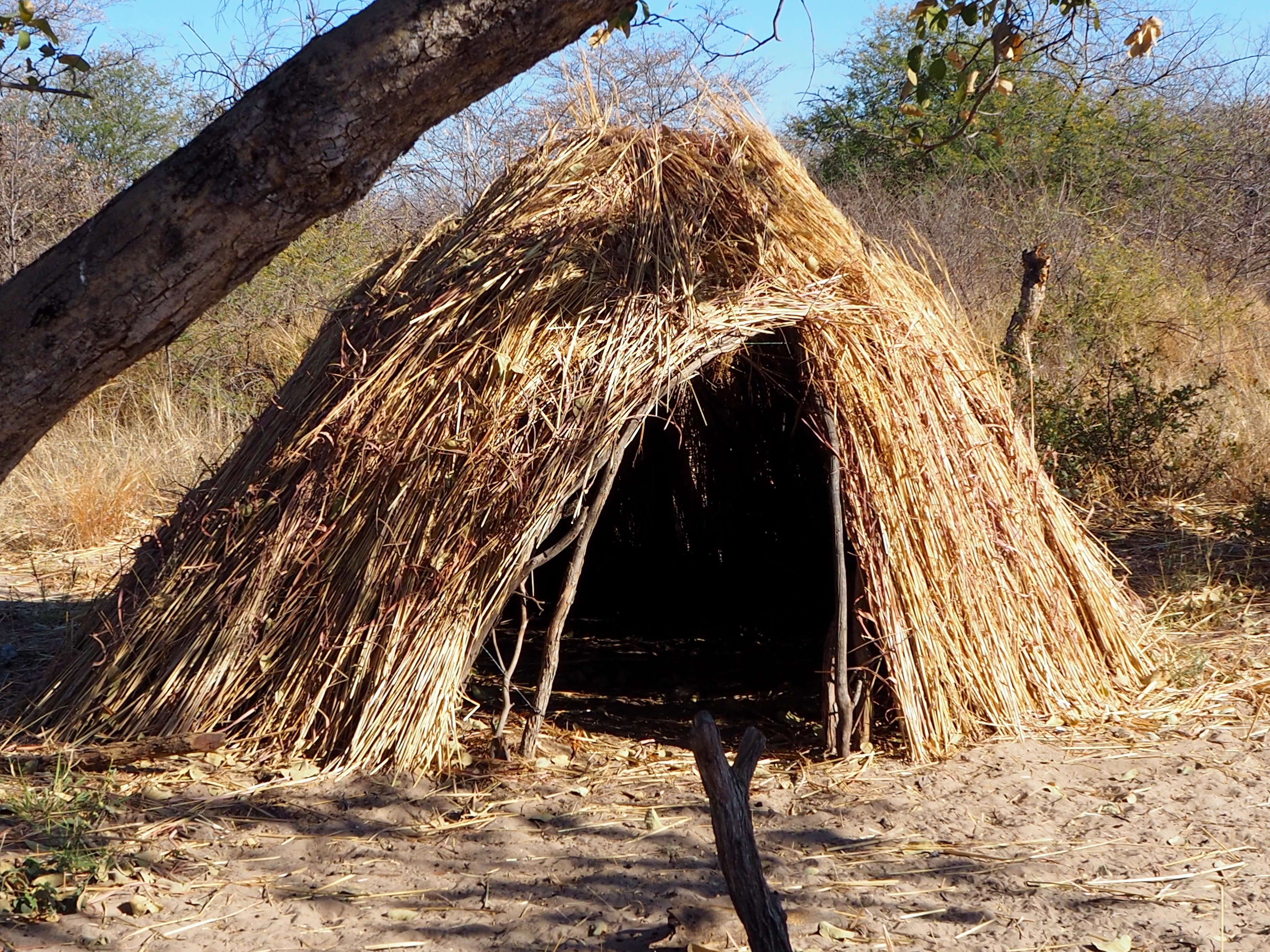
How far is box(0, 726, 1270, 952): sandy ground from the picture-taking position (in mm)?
3094

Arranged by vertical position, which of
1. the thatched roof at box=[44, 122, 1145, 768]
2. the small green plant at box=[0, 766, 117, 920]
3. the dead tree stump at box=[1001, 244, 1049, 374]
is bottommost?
the small green plant at box=[0, 766, 117, 920]

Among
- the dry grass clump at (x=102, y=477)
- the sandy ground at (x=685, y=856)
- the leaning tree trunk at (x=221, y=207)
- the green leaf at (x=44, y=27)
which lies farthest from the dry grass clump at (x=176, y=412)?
the leaning tree trunk at (x=221, y=207)

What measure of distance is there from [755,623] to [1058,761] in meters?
2.28

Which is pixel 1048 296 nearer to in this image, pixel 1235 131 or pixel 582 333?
pixel 1235 131

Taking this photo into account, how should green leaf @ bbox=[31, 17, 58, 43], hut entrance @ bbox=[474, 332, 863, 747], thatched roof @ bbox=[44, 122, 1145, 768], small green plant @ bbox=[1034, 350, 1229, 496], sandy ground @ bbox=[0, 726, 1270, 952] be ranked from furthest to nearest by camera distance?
1. small green plant @ bbox=[1034, 350, 1229, 496]
2. hut entrance @ bbox=[474, 332, 863, 747]
3. thatched roof @ bbox=[44, 122, 1145, 768]
4. sandy ground @ bbox=[0, 726, 1270, 952]
5. green leaf @ bbox=[31, 17, 58, 43]

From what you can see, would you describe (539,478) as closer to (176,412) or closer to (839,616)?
(839,616)

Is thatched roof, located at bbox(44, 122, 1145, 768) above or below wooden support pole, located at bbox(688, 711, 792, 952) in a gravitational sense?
above

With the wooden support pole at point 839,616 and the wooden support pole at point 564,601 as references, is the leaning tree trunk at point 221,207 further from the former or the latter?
the wooden support pole at point 839,616

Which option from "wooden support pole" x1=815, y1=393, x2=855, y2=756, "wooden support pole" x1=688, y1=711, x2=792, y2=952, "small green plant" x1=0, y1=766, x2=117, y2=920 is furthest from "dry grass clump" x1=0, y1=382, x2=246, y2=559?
"wooden support pole" x1=688, y1=711, x2=792, y2=952

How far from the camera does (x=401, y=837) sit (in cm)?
361

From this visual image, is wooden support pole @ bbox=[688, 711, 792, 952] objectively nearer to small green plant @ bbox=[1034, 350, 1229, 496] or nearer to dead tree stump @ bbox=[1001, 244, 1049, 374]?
dead tree stump @ bbox=[1001, 244, 1049, 374]

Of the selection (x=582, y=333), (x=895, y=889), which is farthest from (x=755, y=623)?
(x=895, y=889)

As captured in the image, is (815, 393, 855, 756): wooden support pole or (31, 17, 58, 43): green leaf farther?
(815, 393, 855, 756): wooden support pole

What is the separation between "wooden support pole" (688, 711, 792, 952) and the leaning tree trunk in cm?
137
